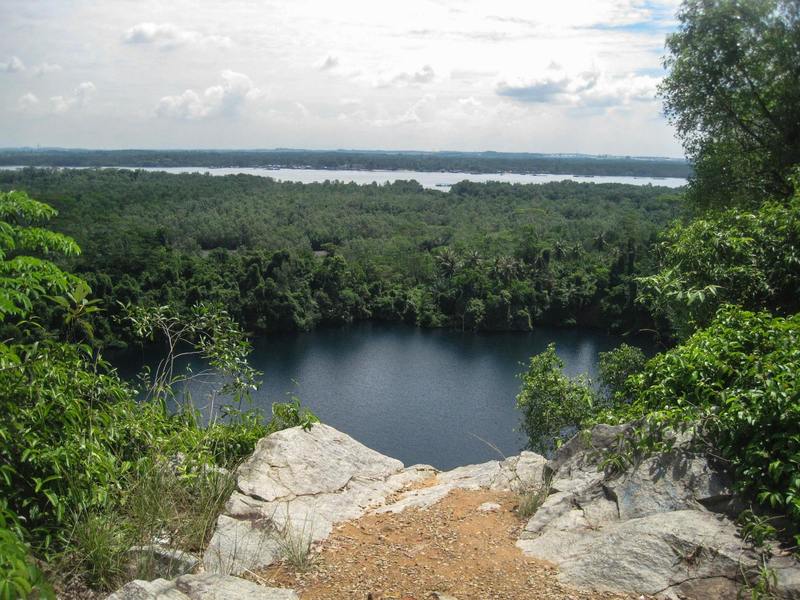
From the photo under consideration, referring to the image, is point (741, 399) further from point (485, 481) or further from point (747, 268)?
point (747, 268)

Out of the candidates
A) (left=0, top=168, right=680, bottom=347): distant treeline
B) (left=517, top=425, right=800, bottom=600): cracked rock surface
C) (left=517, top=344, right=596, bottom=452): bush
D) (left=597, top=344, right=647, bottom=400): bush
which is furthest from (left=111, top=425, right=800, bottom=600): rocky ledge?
(left=0, top=168, right=680, bottom=347): distant treeline

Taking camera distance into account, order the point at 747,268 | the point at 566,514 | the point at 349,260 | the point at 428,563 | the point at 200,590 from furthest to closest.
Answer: the point at 349,260 < the point at 747,268 < the point at 566,514 < the point at 428,563 < the point at 200,590

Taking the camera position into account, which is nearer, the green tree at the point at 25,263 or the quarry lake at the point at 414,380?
the green tree at the point at 25,263

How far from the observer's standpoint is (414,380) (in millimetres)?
37875

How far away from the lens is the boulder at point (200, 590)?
3.70 meters

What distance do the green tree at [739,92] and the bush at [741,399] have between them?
17.0 feet

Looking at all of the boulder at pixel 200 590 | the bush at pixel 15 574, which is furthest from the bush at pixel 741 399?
the bush at pixel 15 574

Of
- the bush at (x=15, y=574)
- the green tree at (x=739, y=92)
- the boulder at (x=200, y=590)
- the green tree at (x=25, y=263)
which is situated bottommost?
the boulder at (x=200, y=590)

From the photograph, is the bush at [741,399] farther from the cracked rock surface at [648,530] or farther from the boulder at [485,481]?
the boulder at [485,481]

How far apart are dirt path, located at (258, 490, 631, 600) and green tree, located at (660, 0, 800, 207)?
7290 millimetres

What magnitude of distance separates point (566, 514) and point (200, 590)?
2.64m

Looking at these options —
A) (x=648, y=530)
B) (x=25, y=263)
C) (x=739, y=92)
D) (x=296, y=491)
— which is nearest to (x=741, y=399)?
(x=648, y=530)

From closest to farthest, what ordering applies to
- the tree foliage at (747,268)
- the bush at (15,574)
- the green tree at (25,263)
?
the bush at (15,574) < the green tree at (25,263) < the tree foliage at (747,268)

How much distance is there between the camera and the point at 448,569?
4582mm
